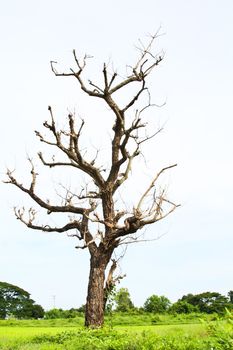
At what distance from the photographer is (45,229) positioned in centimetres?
1753

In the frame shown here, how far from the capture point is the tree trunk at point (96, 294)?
15844 millimetres

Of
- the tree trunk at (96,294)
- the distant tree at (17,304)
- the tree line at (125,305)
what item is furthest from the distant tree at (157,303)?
the tree trunk at (96,294)

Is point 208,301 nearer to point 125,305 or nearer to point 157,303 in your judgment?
point 157,303

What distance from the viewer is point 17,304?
1984 inches

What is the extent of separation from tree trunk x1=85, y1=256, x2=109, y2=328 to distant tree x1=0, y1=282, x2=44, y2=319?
34.2 m

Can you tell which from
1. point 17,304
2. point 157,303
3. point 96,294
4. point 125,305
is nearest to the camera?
point 96,294

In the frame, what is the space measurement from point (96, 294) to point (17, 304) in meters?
36.6

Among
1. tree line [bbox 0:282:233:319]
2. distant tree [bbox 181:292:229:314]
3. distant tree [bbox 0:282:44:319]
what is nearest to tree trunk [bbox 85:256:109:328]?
tree line [bbox 0:282:233:319]

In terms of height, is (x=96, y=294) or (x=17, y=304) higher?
(x=17, y=304)

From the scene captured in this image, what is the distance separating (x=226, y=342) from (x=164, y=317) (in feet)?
69.8

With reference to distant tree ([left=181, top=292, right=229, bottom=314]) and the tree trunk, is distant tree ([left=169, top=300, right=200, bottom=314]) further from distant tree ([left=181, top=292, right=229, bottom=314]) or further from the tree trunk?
the tree trunk

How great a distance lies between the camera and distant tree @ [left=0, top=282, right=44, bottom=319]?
49.1m

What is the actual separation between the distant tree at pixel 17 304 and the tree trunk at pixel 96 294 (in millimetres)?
34243

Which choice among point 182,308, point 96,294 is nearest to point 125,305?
point 182,308
